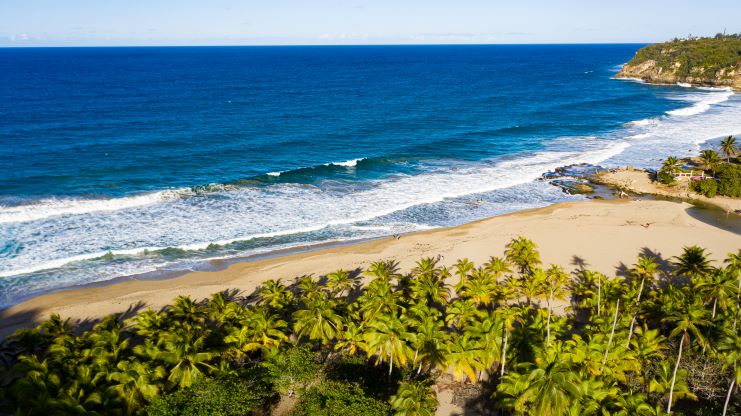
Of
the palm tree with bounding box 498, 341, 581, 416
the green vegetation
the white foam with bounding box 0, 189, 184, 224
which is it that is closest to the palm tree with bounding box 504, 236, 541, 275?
the palm tree with bounding box 498, 341, 581, 416

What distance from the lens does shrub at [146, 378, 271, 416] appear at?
2117 centimetres

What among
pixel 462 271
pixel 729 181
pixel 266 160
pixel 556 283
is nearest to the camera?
pixel 556 283

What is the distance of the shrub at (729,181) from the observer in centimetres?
5306

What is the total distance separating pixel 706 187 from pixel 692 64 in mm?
128780

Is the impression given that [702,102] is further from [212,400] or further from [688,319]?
[212,400]

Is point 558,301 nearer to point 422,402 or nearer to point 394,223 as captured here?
point 422,402

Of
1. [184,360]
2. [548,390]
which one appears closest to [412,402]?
[548,390]

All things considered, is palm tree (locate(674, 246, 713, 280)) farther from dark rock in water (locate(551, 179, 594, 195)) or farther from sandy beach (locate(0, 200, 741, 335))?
dark rock in water (locate(551, 179, 594, 195))

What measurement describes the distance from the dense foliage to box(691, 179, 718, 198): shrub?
390 ft

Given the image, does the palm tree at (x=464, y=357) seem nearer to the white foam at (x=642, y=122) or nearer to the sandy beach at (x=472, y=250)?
the sandy beach at (x=472, y=250)

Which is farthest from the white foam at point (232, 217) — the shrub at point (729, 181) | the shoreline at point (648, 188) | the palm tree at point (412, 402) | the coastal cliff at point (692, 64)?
the coastal cliff at point (692, 64)

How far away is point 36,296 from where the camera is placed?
34250mm

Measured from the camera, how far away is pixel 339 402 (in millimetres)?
22391

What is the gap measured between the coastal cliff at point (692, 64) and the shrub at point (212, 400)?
548ft
